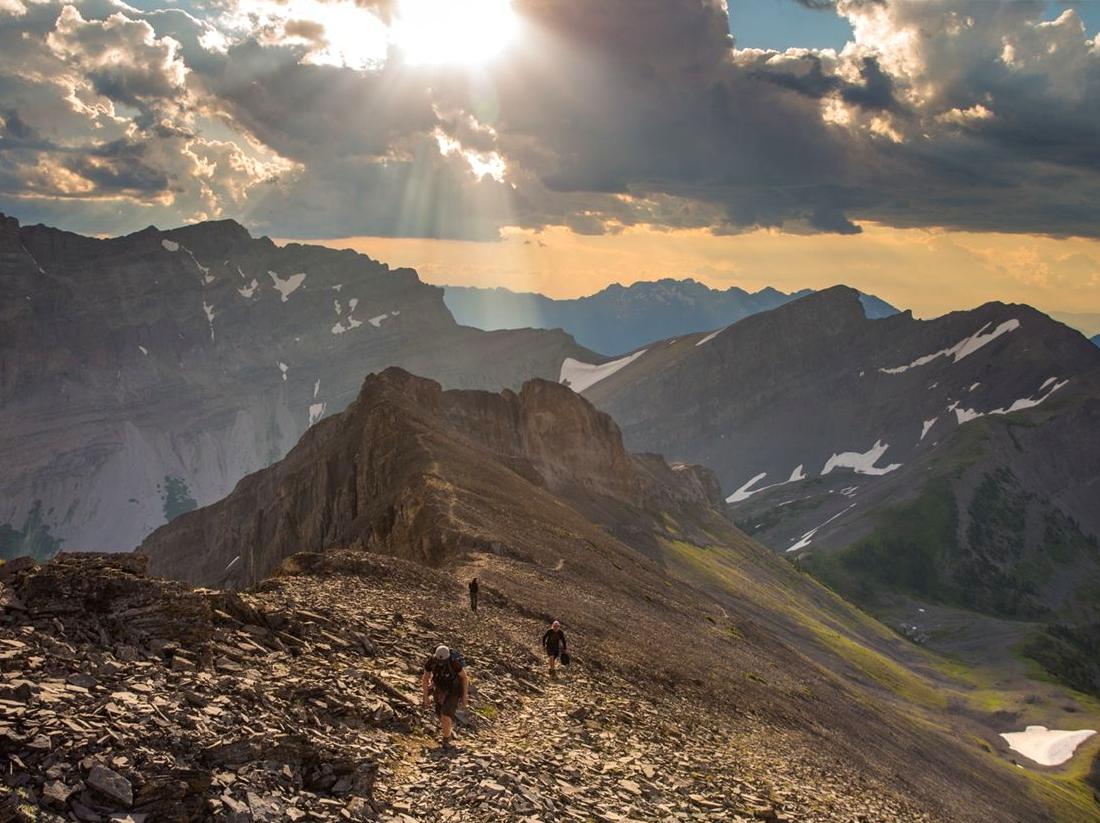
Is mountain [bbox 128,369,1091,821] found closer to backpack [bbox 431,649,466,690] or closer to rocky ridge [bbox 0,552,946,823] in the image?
rocky ridge [bbox 0,552,946,823]

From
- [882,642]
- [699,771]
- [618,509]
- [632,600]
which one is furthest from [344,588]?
[882,642]

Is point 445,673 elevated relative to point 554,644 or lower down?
elevated

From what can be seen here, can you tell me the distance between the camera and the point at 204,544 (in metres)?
148

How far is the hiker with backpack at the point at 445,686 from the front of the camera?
2261cm

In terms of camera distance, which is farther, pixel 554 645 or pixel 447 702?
pixel 554 645

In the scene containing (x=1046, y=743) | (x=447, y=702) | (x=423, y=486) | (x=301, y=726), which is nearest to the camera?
(x=301, y=726)

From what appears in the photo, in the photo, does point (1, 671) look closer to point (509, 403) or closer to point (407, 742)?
point (407, 742)

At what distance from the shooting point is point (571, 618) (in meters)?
45.8

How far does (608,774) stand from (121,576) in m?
11.4

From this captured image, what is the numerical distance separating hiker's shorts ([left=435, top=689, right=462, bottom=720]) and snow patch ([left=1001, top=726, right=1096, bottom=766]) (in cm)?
12476

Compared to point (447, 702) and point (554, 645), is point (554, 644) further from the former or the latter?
point (447, 702)

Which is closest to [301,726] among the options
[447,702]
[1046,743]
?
[447,702]

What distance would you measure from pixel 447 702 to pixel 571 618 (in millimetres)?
23437

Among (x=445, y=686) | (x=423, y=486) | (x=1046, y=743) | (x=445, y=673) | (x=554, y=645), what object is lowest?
(x=1046, y=743)
